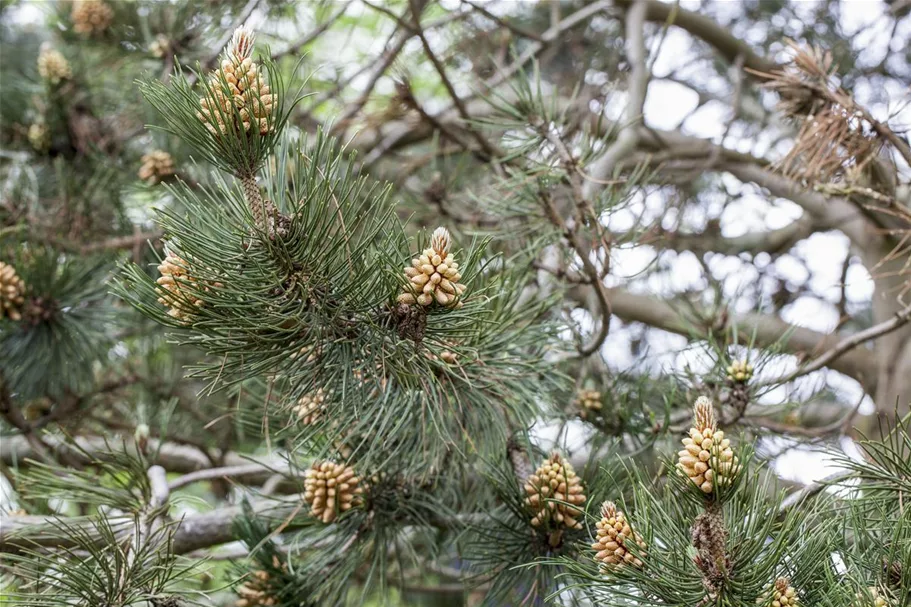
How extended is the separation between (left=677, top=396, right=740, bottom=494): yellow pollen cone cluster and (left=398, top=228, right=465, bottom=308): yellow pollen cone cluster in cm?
22

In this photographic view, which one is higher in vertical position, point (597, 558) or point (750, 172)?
point (750, 172)

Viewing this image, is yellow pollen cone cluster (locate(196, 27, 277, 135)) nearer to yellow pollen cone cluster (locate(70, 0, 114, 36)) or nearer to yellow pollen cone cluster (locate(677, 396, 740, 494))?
yellow pollen cone cluster (locate(677, 396, 740, 494))

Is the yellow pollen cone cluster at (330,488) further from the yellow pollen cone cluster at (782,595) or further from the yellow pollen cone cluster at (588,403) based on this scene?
the yellow pollen cone cluster at (782,595)

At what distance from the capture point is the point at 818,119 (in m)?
1.03

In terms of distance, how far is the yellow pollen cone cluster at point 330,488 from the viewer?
0.90 meters

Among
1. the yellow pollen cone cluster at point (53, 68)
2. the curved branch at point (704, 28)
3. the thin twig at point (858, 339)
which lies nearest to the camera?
the thin twig at point (858, 339)

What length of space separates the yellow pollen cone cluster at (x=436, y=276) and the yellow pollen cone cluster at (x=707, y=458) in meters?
0.22

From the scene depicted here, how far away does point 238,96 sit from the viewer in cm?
65

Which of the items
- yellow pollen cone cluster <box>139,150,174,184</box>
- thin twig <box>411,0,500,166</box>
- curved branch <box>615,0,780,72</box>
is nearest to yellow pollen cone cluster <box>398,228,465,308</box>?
thin twig <box>411,0,500,166</box>

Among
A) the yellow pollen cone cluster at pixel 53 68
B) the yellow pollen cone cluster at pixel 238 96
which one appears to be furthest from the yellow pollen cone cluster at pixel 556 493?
the yellow pollen cone cluster at pixel 53 68

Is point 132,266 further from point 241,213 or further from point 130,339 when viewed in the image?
point 130,339

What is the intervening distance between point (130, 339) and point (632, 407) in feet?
4.00

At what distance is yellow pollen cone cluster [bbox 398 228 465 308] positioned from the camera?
65 centimetres

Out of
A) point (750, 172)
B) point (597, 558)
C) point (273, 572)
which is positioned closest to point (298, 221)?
point (597, 558)
